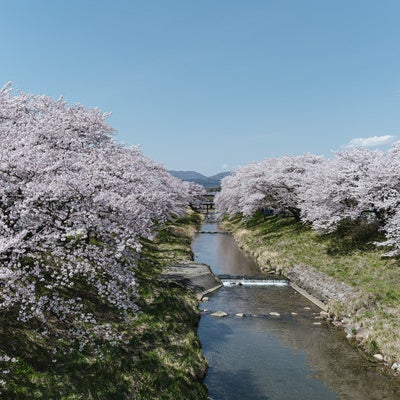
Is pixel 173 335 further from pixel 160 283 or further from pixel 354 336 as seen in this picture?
pixel 354 336

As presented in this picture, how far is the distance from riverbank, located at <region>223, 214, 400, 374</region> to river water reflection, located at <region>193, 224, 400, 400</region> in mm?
1013

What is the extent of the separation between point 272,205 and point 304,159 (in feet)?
40.0

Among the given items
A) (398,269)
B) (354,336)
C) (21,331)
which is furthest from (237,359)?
(398,269)

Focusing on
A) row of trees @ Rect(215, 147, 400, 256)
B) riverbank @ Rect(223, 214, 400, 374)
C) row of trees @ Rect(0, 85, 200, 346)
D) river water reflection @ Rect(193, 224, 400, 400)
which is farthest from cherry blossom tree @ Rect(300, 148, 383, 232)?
row of trees @ Rect(0, 85, 200, 346)

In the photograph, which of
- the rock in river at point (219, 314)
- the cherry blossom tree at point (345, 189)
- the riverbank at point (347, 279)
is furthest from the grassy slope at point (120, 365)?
the cherry blossom tree at point (345, 189)

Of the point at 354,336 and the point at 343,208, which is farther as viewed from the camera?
the point at 343,208

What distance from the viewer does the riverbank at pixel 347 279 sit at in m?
21.2

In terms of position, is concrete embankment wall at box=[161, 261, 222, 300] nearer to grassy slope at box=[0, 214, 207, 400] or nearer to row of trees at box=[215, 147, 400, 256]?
grassy slope at box=[0, 214, 207, 400]

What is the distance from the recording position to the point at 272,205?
5747cm

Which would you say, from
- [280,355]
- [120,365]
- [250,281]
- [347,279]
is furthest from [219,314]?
[120,365]

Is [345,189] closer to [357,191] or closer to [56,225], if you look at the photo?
[357,191]

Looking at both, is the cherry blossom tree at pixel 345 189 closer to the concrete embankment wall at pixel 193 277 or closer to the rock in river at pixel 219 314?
the concrete embankment wall at pixel 193 277

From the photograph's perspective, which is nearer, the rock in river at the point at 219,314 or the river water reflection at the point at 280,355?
the river water reflection at the point at 280,355

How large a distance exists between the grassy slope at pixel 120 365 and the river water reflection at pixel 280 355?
156cm
